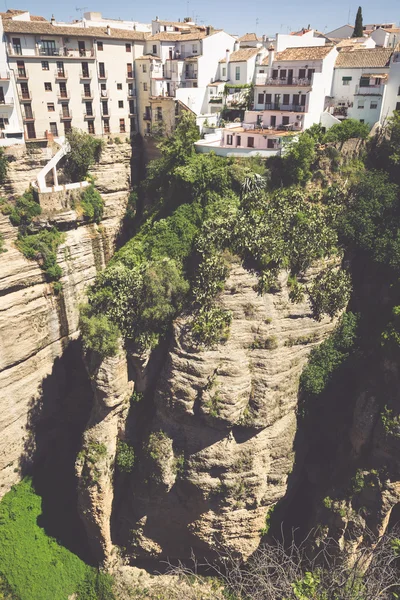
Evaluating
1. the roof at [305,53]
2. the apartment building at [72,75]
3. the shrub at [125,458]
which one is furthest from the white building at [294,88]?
the shrub at [125,458]

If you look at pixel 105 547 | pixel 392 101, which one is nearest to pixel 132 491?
pixel 105 547

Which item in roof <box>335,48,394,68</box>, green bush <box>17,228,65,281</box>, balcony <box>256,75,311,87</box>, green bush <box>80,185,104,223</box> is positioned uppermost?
roof <box>335,48,394,68</box>

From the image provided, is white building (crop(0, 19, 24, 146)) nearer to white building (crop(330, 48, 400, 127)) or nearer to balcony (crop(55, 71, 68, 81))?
balcony (crop(55, 71, 68, 81))

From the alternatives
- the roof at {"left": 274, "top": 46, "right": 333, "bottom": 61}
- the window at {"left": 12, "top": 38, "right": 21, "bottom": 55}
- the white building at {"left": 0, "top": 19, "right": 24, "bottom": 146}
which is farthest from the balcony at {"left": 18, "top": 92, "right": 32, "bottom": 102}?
the roof at {"left": 274, "top": 46, "right": 333, "bottom": 61}

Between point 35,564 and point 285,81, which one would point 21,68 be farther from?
point 35,564

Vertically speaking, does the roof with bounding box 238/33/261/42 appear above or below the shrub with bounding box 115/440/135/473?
above

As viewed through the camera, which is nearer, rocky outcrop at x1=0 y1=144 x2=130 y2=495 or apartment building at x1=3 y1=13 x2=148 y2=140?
rocky outcrop at x1=0 y1=144 x2=130 y2=495

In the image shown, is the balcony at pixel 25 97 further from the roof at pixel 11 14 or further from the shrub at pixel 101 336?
the shrub at pixel 101 336
